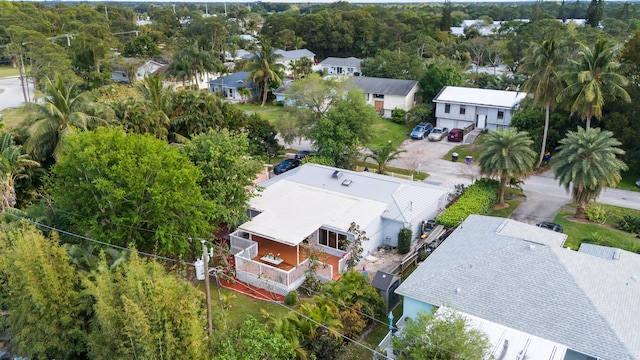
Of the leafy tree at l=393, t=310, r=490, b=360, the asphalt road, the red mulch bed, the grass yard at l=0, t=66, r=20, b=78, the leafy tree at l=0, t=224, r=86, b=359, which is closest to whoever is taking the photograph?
the leafy tree at l=393, t=310, r=490, b=360

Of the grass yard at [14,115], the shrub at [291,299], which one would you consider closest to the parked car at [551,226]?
the shrub at [291,299]

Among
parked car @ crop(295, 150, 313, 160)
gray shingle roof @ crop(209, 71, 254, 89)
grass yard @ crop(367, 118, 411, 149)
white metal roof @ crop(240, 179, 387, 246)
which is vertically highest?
gray shingle roof @ crop(209, 71, 254, 89)

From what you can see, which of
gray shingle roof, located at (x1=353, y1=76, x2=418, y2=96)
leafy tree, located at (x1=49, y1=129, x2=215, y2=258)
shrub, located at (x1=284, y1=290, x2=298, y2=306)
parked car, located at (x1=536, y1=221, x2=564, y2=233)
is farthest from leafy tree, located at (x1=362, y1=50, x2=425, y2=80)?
leafy tree, located at (x1=49, y1=129, x2=215, y2=258)

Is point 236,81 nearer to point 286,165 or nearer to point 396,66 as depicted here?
point 396,66

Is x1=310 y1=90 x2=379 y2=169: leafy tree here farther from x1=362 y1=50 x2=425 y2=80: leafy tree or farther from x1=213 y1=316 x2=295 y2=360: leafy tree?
x1=362 y1=50 x2=425 y2=80: leafy tree

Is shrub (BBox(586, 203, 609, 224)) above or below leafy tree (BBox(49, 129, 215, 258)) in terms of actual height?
below

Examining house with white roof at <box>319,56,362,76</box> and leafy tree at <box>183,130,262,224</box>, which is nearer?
leafy tree at <box>183,130,262,224</box>

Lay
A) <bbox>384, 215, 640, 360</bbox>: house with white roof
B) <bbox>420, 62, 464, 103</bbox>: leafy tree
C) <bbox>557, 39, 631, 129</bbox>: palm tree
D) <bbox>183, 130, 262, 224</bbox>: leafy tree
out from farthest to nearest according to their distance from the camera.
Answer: <bbox>420, 62, 464, 103</bbox>: leafy tree, <bbox>557, 39, 631, 129</bbox>: palm tree, <bbox>183, 130, 262, 224</bbox>: leafy tree, <bbox>384, 215, 640, 360</bbox>: house with white roof

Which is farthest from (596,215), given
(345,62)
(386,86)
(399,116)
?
(345,62)
